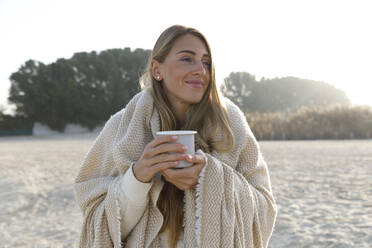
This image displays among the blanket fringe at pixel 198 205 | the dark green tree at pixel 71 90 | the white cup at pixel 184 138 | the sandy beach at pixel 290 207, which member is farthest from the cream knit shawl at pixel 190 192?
the dark green tree at pixel 71 90

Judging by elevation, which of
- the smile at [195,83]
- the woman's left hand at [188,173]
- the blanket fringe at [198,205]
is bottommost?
the blanket fringe at [198,205]

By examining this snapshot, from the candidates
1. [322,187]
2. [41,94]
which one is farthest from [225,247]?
[41,94]

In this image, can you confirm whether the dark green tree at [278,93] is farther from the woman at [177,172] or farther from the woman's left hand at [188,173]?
the woman's left hand at [188,173]

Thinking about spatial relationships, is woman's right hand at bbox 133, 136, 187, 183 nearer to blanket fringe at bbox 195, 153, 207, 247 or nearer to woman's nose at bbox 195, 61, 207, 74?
blanket fringe at bbox 195, 153, 207, 247

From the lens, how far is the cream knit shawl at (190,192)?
1372mm

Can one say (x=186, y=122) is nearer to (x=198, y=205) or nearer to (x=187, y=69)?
(x=187, y=69)

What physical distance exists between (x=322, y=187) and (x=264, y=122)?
12558 millimetres

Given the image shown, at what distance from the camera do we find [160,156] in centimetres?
125

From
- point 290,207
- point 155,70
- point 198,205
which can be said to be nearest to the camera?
point 198,205

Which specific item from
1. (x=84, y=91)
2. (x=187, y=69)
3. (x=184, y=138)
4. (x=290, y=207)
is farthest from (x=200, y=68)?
(x=84, y=91)

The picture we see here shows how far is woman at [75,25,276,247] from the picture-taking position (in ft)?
4.47

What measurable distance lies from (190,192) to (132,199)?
0.24 meters

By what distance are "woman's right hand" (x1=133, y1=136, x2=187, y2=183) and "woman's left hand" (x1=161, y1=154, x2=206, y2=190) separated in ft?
0.10

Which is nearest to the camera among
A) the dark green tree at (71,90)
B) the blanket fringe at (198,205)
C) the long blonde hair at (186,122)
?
the blanket fringe at (198,205)
